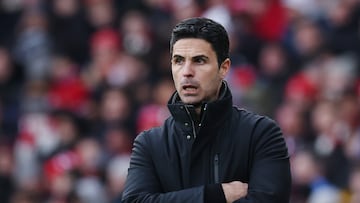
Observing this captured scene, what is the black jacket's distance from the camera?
→ 5.38 m

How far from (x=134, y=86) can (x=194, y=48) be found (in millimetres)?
7553

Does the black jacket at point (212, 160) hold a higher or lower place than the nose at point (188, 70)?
lower

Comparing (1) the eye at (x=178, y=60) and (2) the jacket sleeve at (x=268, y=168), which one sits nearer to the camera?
(2) the jacket sleeve at (x=268, y=168)

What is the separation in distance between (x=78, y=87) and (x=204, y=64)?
8626mm

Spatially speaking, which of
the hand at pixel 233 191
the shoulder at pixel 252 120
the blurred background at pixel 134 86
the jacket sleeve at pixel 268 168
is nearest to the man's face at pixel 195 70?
the shoulder at pixel 252 120

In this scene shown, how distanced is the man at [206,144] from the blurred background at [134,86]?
4.51m

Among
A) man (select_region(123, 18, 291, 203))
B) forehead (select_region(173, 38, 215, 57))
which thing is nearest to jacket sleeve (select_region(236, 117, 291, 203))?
man (select_region(123, 18, 291, 203))

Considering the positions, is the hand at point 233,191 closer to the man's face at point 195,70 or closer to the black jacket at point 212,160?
the black jacket at point 212,160

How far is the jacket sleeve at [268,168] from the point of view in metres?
5.36

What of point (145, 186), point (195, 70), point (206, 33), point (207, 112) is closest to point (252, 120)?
point (207, 112)

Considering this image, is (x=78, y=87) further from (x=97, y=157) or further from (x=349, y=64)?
(x=349, y=64)

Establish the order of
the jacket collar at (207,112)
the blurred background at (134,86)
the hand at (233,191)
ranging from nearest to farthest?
the hand at (233,191) < the jacket collar at (207,112) < the blurred background at (134,86)

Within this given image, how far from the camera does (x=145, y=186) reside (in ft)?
18.0

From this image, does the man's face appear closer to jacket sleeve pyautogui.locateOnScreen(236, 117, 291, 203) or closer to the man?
the man
